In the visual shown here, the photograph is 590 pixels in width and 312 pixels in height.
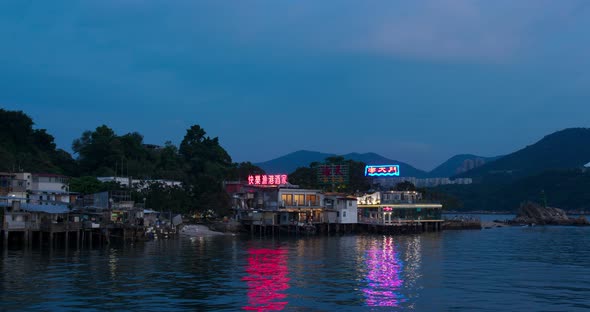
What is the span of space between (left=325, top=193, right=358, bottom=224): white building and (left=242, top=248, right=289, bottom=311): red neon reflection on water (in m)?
45.4

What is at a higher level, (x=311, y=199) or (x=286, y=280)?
(x=311, y=199)

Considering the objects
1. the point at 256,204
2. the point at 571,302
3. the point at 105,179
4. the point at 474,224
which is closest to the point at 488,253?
the point at 571,302

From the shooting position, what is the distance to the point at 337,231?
10150cm

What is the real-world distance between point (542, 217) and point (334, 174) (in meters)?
67.8

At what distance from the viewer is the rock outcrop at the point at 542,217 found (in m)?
152

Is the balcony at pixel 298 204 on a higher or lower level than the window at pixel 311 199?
lower

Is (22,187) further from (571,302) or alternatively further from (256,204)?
(571,302)

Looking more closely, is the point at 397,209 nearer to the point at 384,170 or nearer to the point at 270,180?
the point at 384,170

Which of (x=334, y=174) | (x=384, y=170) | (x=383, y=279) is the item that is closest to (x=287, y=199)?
(x=334, y=174)

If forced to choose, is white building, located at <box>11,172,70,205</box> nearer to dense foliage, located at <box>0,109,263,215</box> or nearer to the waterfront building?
dense foliage, located at <box>0,109,263,215</box>

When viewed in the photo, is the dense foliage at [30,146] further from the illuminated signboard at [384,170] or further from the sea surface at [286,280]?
the illuminated signboard at [384,170]

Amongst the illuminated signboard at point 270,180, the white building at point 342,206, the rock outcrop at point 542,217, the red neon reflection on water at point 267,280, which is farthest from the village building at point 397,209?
the red neon reflection on water at point 267,280

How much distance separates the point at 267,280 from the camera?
39.1 meters

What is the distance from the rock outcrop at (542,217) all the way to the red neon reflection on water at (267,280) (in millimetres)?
112418
